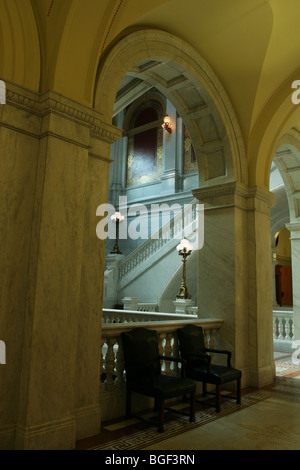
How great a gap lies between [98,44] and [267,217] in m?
4.43

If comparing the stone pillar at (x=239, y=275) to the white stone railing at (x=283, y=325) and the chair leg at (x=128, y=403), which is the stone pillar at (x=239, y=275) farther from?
the white stone railing at (x=283, y=325)

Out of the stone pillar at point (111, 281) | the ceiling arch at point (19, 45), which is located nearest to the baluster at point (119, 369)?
the ceiling arch at point (19, 45)

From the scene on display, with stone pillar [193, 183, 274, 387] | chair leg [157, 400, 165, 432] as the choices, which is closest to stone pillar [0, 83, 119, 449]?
chair leg [157, 400, 165, 432]

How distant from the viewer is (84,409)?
388 centimetres

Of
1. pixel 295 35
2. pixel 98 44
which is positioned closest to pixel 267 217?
pixel 295 35

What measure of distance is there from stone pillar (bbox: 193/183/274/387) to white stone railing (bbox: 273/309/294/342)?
3.88 m

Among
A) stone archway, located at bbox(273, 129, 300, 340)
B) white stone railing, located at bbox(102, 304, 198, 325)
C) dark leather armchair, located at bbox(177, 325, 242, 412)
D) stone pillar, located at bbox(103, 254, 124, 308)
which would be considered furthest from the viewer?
stone pillar, located at bbox(103, 254, 124, 308)

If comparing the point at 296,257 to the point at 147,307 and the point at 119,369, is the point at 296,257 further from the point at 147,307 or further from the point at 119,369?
the point at 119,369

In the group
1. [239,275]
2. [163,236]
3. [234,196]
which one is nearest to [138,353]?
[239,275]

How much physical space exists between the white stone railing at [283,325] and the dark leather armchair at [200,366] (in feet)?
18.1

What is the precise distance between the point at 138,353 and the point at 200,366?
1207 millimetres

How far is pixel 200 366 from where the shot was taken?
17.0 feet

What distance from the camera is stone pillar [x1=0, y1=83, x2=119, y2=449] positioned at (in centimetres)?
339

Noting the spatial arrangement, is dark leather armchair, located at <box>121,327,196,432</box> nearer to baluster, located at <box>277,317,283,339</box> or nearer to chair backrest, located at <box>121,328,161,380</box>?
chair backrest, located at <box>121,328,161,380</box>
